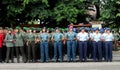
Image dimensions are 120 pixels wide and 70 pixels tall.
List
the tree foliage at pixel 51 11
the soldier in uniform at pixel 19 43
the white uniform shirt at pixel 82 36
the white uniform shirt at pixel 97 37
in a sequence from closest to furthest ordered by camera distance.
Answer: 1. the white uniform shirt at pixel 82 36
2. the soldier in uniform at pixel 19 43
3. the white uniform shirt at pixel 97 37
4. the tree foliage at pixel 51 11

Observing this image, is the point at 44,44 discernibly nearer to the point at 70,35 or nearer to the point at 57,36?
the point at 57,36

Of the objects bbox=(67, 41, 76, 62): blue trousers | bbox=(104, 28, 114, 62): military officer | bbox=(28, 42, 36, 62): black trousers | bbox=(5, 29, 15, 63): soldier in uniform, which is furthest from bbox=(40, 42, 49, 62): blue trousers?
bbox=(104, 28, 114, 62): military officer

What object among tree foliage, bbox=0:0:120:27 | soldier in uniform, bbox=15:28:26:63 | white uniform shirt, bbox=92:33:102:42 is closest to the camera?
soldier in uniform, bbox=15:28:26:63

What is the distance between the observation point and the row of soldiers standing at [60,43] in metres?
23.2

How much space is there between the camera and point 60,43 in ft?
76.3

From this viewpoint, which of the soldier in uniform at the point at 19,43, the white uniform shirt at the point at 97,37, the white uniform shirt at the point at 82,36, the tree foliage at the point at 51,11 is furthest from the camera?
the tree foliage at the point at 51,11

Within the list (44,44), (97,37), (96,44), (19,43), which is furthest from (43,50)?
(97,37)

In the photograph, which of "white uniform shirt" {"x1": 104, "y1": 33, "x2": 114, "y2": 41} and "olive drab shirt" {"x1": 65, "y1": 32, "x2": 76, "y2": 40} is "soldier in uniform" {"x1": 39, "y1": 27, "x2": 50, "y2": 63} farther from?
"white uniform shirt" {"x1": 104, "y1": 33, "x2": 114, "y2": 41}

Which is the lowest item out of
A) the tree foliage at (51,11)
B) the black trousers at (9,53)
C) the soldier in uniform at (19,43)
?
the black trousers at (9,53)

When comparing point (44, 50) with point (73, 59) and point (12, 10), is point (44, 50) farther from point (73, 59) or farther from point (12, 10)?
point (12, 10)

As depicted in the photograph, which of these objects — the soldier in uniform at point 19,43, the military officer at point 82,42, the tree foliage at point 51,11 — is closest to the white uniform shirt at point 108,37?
the military officer at point 82,42

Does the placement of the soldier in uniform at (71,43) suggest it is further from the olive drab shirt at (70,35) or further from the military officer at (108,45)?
A: the military officer at (108,45)

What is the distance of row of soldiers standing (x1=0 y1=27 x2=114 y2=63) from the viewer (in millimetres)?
23234

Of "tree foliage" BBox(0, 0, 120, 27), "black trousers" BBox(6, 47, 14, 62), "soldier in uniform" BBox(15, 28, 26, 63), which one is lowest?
"black trousers" BBox(6, 47, 14, 62)
